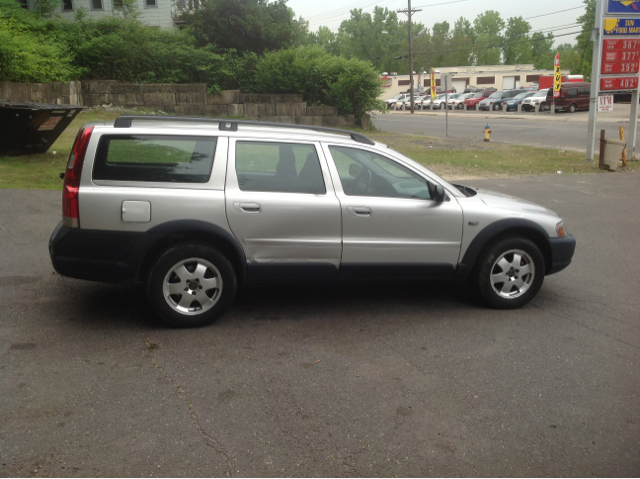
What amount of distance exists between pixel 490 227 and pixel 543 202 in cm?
653

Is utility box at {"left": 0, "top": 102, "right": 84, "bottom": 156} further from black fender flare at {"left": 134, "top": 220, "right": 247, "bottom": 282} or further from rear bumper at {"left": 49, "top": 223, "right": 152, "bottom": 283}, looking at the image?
black fender flare at {"left": 134, "top": 220, "right": 247, "bottom": 282}

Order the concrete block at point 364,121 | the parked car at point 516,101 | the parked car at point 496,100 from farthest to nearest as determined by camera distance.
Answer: the parked car at point 496,100
the parked car at point 516,101
the concrete block at point 364,121

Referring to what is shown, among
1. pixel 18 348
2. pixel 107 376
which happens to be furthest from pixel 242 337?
pixel 18 348

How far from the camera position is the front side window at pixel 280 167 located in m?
5.29

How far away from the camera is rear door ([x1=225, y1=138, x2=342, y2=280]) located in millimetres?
5168

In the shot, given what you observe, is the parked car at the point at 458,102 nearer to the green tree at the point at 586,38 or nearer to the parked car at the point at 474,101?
the parked car at the point at 474,101

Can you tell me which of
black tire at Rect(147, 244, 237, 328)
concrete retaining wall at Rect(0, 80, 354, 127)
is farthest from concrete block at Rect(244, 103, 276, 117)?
black tire at Rect(147, 244, 237, 328)

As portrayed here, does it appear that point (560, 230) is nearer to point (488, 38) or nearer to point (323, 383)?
point (323, 383)

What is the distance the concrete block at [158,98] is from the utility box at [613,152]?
14.2 meters

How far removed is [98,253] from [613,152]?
1441cm

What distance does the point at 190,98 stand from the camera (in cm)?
2275

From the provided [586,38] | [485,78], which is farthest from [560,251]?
[485,78]

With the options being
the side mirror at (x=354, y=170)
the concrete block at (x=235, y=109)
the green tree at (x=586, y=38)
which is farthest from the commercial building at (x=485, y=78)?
the side mirror at (x=354, y=170)

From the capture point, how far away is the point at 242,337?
5070 millimetres
